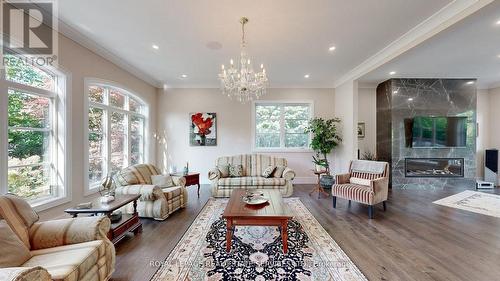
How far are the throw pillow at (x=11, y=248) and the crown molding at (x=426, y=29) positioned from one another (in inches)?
202

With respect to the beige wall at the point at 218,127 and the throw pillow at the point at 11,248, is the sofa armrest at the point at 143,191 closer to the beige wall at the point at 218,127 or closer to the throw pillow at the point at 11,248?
the throw pillow at the point at 11,248

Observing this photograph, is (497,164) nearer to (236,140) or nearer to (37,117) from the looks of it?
(236,140)

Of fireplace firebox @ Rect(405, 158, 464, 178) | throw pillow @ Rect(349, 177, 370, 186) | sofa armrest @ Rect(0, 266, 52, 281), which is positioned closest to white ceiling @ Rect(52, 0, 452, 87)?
throw pillow @ Rect(349, 177, 370, 186)

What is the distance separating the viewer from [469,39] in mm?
3420

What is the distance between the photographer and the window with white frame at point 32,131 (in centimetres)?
255

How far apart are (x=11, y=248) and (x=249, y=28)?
136 inches

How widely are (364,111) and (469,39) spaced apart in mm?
2901

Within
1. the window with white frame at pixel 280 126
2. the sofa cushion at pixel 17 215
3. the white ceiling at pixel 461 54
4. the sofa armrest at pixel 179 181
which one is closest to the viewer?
the sofa cushion at pixel 17 215

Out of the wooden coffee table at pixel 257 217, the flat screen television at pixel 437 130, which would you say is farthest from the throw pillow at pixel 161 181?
the flat screen television at pixel 437 130

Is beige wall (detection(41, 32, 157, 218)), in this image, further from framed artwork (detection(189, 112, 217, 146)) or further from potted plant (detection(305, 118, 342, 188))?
potted plant (detection(305, 118, 342, 188))

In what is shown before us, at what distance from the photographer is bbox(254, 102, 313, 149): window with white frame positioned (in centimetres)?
645

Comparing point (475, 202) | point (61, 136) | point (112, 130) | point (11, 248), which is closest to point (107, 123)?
point (112, 130)

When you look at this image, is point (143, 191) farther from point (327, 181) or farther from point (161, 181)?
point (327, 181)

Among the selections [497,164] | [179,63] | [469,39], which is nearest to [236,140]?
[179,63]
